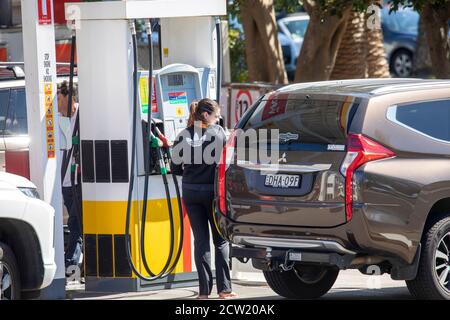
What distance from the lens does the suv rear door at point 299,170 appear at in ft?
25.5

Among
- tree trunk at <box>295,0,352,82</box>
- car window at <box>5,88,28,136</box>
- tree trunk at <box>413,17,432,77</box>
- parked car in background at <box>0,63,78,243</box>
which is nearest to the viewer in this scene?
parked car in background at <box>0,63,78,243</box>

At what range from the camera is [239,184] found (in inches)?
327

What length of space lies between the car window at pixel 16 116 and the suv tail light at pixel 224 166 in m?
3.34

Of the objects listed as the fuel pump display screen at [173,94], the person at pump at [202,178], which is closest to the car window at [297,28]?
the fuel pump display screen at [173,94]

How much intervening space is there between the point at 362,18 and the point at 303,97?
9924mm

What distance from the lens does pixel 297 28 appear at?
26984 millimetres

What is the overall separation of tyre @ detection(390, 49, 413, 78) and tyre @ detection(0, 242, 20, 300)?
67.6 feet

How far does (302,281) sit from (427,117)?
1.85 m

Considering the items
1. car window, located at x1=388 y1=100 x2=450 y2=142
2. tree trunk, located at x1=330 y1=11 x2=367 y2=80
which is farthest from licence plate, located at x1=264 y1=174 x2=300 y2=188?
tree trunk, located at x1=330 y1=11 x2=367 y2=80

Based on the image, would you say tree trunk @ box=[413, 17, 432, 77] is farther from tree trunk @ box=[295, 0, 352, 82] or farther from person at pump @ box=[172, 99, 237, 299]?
person at pump @ box=[172, 99, 237, 299]

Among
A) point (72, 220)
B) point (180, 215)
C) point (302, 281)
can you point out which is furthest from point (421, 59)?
point (302, 281)

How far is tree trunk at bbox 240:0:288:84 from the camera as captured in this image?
15898mm

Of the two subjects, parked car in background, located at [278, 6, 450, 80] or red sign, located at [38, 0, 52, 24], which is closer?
red sign, located at [38, 0, 52, 24]

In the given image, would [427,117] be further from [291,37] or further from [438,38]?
[291,37]
